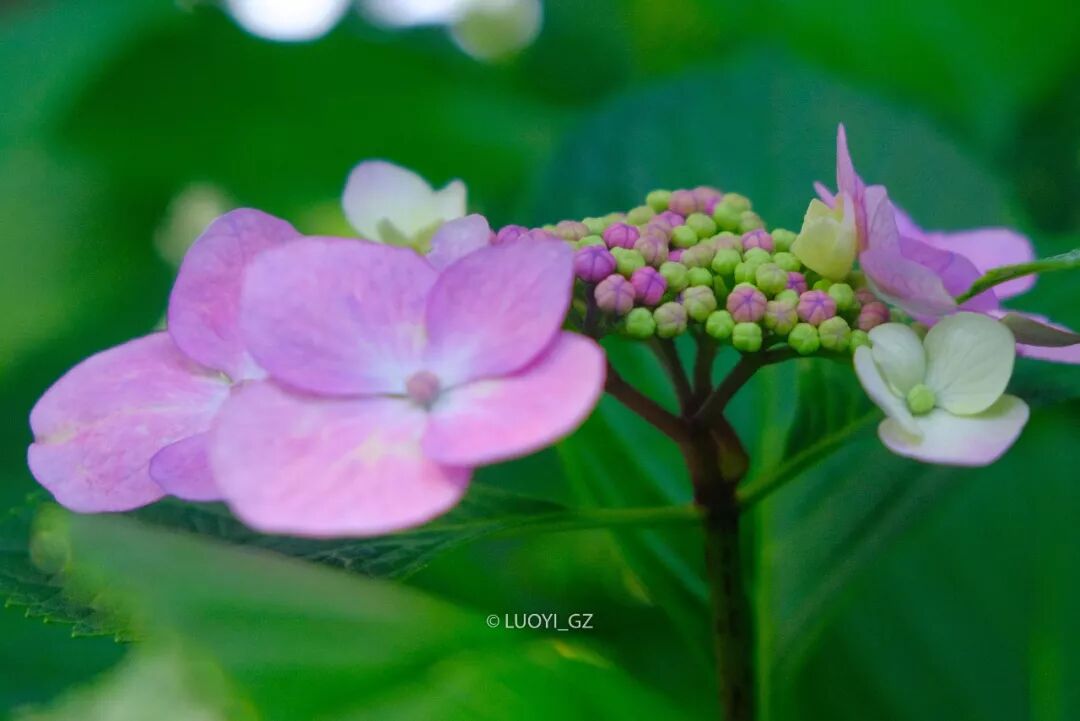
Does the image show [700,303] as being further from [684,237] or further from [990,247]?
[990,247]

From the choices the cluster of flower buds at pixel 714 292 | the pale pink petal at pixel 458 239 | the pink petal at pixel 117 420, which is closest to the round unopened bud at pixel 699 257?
the cluster of flower buds at pixel 714 292

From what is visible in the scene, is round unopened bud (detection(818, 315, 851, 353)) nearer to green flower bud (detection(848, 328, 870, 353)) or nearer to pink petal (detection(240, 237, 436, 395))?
green flower bud (detection(848, 328, 870, 353))

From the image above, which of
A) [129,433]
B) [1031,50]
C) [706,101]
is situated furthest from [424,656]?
[1031,50]

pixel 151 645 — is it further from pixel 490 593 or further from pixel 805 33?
pixel 805 33

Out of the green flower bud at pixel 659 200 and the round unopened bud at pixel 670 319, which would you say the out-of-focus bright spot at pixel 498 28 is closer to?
→ the green flower bud at pixel 659 200

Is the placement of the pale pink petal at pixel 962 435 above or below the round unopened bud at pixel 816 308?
below
